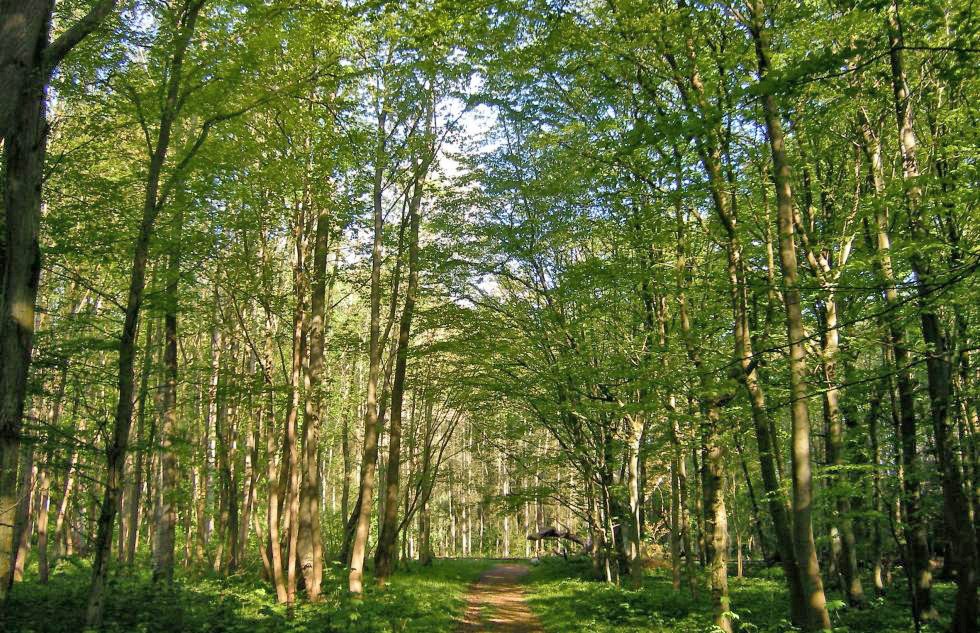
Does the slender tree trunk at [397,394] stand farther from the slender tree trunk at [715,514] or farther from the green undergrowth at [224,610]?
the slender tree trunk at [715,514]

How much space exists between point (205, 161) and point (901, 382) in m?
11.8

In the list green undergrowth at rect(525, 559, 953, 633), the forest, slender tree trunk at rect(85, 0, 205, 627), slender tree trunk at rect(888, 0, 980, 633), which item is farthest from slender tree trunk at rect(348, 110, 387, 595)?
slender tree trunk at rect(888, 0, 980, 633)

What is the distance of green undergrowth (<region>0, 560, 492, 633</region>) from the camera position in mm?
8430

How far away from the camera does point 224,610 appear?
10.1 m

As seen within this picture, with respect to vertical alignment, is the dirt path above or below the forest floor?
below

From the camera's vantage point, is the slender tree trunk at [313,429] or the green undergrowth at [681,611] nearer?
the green undergrowth at [681,611]

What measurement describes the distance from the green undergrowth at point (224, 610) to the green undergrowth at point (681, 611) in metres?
2.36

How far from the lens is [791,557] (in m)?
8.73

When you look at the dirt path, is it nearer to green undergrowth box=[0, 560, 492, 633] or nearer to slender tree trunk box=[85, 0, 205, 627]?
green undergrowth box=[0, 560, 492, 633]

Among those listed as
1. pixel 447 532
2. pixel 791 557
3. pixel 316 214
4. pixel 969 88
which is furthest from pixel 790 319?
pixel 447 532

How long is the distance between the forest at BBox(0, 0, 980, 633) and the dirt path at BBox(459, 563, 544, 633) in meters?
0.15

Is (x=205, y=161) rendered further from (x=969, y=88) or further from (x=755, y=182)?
(x=969, y=88)

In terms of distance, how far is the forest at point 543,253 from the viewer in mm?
6797

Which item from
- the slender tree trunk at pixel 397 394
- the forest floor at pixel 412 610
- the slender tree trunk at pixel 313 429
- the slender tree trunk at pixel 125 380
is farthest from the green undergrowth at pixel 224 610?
the slender tree trunk at pixel 397 394
